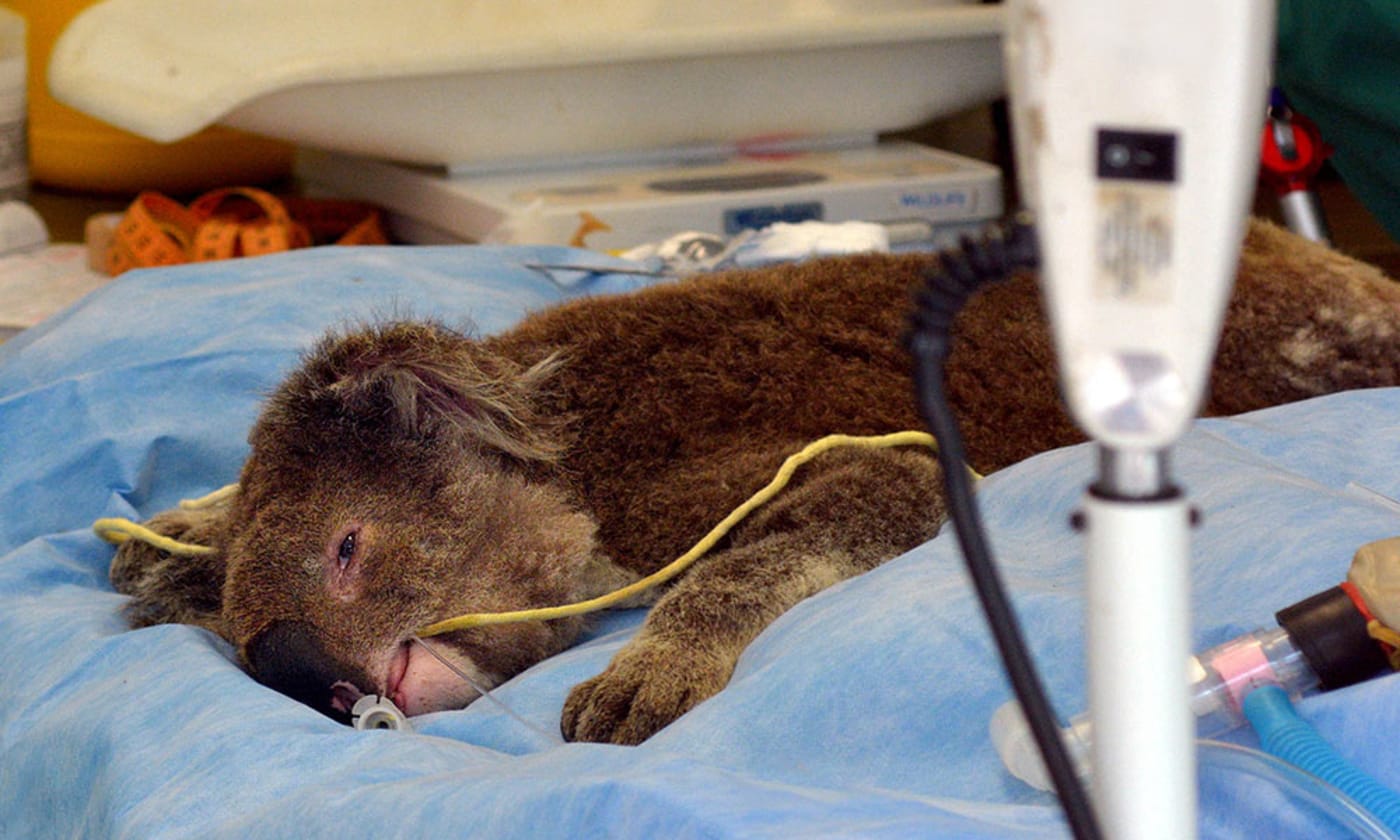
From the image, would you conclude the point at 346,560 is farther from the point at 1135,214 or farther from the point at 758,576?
the point at 1135,214

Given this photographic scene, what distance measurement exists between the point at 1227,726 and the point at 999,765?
0.47 ft

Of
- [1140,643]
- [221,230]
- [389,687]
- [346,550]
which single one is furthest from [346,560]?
[221,230]

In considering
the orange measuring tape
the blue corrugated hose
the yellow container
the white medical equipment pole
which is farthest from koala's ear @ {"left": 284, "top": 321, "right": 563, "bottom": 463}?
the yellow container

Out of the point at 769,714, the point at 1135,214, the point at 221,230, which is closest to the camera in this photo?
the point at 1135,214

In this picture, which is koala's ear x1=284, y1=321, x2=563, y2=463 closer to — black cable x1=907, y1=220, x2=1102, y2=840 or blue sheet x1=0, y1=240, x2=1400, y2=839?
blue sheet x1=0, y1=240, x2=1400, y2=839

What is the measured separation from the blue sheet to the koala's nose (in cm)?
3

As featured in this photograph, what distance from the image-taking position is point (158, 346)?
6.19 feet

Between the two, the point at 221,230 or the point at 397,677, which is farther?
the point at 221,230

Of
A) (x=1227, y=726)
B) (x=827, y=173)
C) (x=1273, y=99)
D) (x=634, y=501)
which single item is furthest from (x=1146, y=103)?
(x=827, y=173)

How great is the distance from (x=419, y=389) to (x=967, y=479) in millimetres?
878

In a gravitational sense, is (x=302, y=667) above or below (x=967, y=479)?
below

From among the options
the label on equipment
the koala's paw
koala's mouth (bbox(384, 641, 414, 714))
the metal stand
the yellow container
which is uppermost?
the label on equipment

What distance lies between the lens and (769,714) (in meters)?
0.91

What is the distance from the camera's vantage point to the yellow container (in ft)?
14.0
